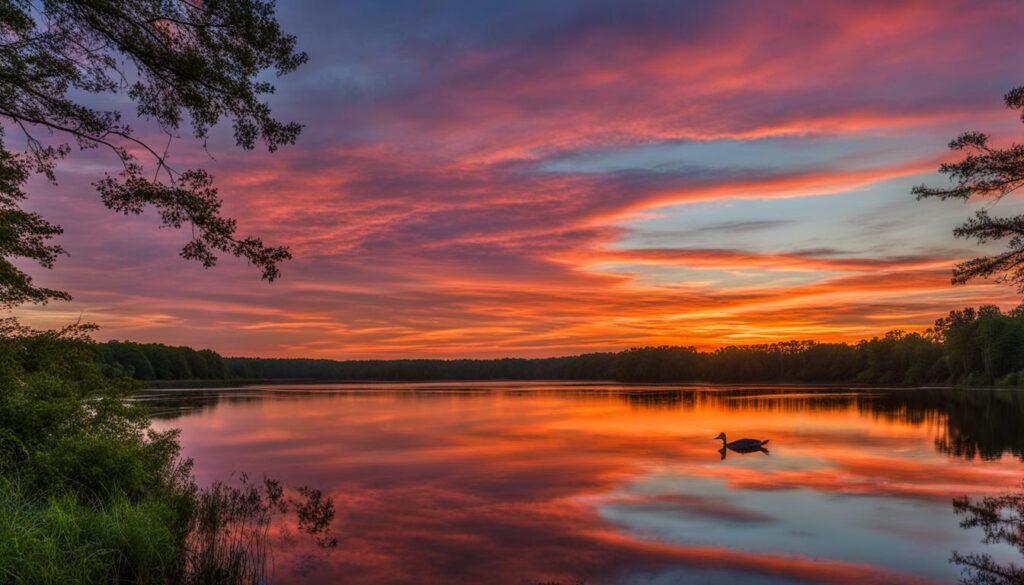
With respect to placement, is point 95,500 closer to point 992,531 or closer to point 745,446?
point 992,531

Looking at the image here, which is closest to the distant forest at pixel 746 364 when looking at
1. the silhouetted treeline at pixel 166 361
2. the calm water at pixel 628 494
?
the silhouetted treeline at pixel 166 361

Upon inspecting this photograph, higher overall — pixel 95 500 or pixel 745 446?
pixel 95 500

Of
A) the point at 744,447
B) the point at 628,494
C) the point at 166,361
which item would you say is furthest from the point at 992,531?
the point at 166,361

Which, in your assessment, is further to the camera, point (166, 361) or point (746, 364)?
point (746, 364)

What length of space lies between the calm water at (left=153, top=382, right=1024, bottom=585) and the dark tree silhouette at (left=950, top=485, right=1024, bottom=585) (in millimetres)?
341

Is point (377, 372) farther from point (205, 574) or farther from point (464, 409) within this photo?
point (205, 574)

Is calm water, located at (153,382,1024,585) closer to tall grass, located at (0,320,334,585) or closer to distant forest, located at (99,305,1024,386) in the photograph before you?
tall grass, located at (0,320,334,585)

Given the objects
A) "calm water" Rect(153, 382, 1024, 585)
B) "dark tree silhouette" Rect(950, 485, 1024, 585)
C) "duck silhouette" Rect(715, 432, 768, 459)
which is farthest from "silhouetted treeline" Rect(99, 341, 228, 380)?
"dark tree silhouette" Rect(950, 485, 1024, 585)

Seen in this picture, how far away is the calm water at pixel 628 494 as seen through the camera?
437 inches

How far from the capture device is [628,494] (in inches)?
683

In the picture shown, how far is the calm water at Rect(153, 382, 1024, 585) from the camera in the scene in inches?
437

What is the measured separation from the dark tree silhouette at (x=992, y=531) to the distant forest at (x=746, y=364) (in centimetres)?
4807

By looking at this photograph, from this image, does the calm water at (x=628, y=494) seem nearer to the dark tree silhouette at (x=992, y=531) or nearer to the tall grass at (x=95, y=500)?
the dark tree silhouette at (x=992, y=531)

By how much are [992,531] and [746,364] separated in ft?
428
